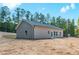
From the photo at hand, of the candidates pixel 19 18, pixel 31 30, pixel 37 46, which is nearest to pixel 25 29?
pixel 31 30

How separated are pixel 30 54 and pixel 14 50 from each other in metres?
0.26

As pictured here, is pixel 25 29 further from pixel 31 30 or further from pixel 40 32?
pixel 40 32

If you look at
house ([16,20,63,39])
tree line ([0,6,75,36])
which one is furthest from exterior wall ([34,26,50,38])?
tree line ([0,6,75,36])

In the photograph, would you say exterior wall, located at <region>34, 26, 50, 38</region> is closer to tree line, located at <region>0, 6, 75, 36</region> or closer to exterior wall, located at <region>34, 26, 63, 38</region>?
exterior wall, located at <region>34, 26, 63, 38</region>

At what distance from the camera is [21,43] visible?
485 cm

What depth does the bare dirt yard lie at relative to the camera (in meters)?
4.75

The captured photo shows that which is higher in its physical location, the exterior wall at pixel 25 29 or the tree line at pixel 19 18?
the tree line at pixel 19 18

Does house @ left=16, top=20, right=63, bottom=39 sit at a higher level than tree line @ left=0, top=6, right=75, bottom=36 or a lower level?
lower

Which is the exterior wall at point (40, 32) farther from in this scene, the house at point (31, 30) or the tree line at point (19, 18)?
the tree line at point (19, 18)

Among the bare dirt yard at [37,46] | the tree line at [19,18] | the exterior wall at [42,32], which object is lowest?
the bare dirt yard at [37,46]

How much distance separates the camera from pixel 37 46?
482 cm

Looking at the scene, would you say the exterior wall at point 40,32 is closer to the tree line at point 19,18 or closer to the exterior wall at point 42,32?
the exterior wall at point 42,32

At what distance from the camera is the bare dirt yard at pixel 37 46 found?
15.6 feet

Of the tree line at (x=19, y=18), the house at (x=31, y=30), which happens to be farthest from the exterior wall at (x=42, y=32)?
the tree line at (x=19, y=18)
